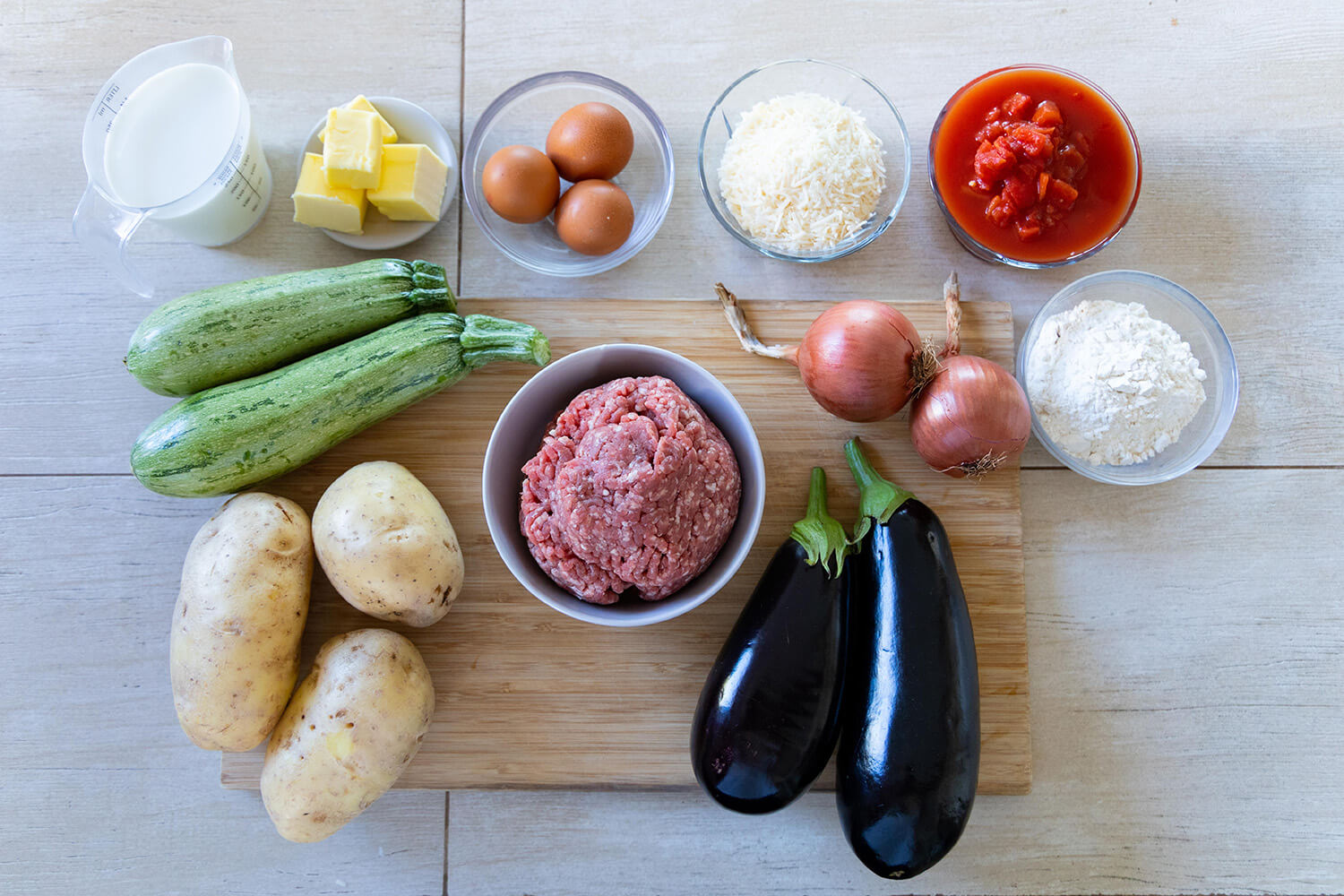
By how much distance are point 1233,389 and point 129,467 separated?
79.5 inches

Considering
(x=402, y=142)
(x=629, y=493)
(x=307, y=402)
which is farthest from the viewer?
(x=402, y=142)

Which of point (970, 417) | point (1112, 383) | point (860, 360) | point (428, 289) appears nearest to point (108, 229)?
point (428, 289)

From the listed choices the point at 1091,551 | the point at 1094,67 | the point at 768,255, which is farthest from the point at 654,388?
the point at 1094,67

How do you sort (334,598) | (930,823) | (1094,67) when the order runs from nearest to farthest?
(930,823), (334,598), (1094,67)

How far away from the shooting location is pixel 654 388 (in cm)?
130

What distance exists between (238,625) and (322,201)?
0.72 metres

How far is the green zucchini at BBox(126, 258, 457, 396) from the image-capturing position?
4.51ft

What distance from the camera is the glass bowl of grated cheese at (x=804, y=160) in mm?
1490

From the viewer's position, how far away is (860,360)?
4.49ft

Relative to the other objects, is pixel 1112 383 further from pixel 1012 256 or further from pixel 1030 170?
pixel 1030 170

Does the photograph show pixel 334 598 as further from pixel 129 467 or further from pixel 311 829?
pixel 129 467

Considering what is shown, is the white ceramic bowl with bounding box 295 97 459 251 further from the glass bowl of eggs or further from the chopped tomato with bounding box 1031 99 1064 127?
the chopped tomato with bounding box 1031 99 1064 127

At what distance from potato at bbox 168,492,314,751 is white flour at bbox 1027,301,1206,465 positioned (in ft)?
4.26

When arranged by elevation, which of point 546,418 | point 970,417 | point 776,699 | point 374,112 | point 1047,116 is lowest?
point 776,699
